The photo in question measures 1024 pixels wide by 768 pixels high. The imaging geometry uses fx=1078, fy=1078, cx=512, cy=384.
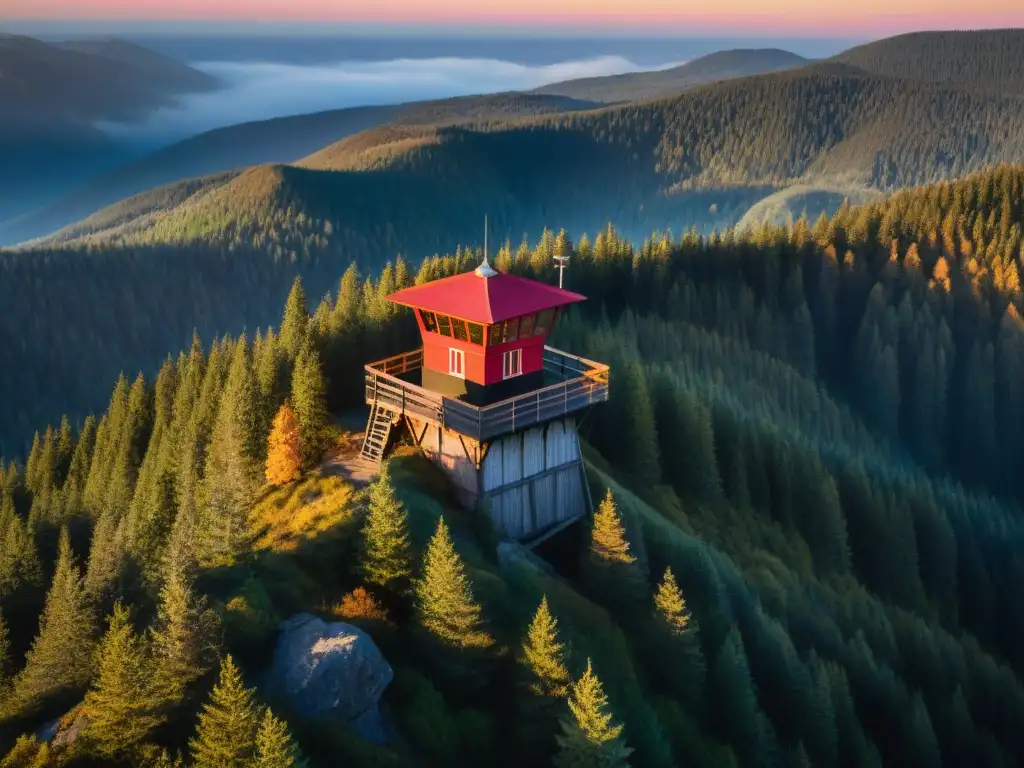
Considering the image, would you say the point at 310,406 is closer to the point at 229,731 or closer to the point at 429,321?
the point at 429,321

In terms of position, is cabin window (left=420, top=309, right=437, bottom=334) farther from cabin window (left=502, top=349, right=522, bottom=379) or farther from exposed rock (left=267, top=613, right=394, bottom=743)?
exposed rock (left=267, top=613, right=394, bottom=743)

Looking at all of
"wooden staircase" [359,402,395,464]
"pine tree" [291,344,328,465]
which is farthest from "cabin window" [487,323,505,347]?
"pine tree" [291,344,328,465]

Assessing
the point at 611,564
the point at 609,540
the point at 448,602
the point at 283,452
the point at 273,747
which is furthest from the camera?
the point at 283,452

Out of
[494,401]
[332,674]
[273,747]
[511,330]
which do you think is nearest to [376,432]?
[494,401]

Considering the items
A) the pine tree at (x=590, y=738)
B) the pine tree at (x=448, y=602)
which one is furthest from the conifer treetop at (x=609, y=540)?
the pine tree at (x=590, y=738)

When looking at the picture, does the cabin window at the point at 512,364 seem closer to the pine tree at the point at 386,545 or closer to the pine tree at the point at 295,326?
the pine tree at the point at 386,545

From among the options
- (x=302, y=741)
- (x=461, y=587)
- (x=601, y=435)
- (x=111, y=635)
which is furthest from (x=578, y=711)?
(x=601, y=435)
